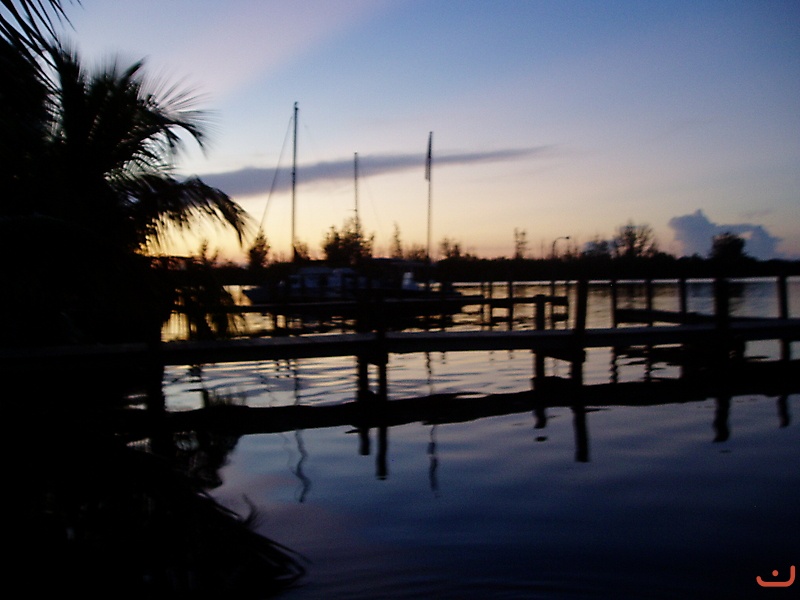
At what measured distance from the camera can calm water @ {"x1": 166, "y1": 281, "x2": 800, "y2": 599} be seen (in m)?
4.52

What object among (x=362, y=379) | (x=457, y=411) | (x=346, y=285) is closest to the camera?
(x=457, y=411)

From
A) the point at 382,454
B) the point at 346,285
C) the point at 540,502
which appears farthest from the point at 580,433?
the point at 346,285

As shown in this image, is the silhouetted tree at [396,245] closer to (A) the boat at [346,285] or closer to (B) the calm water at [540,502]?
(A) the boat at [346,285]

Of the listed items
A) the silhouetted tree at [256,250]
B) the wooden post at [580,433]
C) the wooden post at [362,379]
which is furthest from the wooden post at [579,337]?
the silhouetted tree at [256,250]

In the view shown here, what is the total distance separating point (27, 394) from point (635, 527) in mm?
9361

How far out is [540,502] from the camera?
19.5ft

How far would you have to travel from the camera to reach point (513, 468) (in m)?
6.95

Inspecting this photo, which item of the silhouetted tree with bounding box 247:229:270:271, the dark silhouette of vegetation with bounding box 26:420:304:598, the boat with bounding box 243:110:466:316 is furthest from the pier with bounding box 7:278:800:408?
the boat with bounding box 243:110:466:316

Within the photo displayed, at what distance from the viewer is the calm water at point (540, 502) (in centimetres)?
452

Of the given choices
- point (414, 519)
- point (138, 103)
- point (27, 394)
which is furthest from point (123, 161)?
point (414, 519)

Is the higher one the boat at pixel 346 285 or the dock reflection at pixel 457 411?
the boat at pixel 346 285

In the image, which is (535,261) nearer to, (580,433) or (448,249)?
(448,249)

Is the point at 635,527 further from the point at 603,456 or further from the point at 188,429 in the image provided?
the point at 188,429

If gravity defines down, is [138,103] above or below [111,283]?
above
